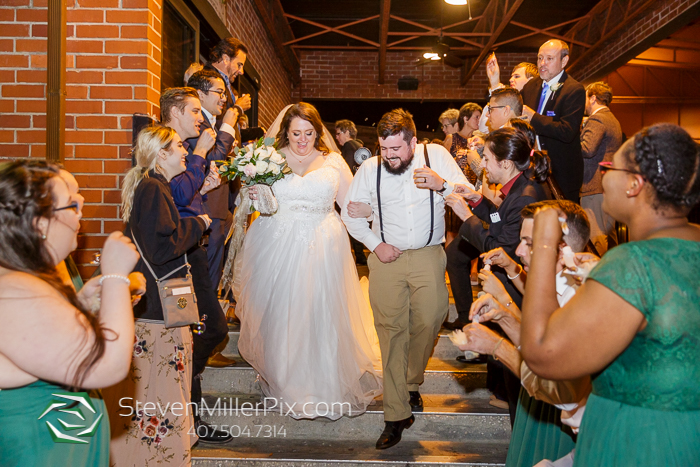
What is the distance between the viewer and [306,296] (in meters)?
3.77

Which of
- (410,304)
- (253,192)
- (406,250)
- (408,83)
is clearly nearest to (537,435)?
(410,304)

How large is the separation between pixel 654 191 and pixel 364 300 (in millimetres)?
2868

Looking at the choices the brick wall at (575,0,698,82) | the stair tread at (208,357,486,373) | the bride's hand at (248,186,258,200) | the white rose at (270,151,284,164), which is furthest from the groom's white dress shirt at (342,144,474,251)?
the brick wall at (575,0,698,82)

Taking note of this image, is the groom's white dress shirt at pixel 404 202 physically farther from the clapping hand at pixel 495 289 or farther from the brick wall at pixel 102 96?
the brick wall at pixel 102 96

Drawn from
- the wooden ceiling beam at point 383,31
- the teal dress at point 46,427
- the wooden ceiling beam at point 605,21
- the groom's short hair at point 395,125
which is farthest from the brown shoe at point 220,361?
the wooden ceiling beam at point 605,21

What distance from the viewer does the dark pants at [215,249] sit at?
13.1ft

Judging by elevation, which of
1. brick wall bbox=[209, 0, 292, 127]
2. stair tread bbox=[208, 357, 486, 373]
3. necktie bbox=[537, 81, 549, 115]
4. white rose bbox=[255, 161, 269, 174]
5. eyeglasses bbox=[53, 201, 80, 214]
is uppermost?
brick wall bbox=[209, 0, 292, 127]

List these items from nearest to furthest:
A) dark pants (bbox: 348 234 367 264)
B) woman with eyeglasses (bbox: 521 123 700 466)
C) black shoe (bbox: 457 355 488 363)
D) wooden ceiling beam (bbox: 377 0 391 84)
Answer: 1. woman with eyeglasses (bbox: 521 123 700 466)
2. black shoe (bbox: 457 355 488 363)
3. dark pants (bbox: 348 234 367 264)
4. wooden ceiling beam (bbox: 377 0 391 84)

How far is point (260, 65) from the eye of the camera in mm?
8328

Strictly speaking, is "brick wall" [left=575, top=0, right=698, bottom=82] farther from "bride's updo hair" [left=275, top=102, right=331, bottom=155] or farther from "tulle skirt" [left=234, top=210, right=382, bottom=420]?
"tulle skirt" [left=234, top=210, right=382, bottom=420]

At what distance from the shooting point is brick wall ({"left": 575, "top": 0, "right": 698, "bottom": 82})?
7.12 m

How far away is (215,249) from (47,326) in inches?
103

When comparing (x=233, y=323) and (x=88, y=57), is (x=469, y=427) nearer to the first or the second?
(x=233, y=323)

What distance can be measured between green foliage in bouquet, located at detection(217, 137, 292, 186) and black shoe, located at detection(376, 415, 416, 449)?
1778 millimetres
